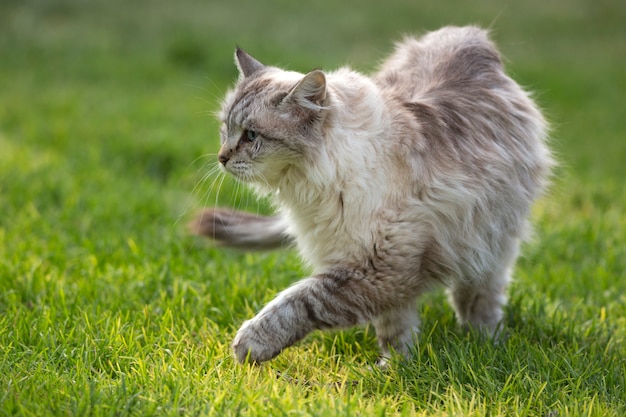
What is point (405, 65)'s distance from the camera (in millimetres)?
3988

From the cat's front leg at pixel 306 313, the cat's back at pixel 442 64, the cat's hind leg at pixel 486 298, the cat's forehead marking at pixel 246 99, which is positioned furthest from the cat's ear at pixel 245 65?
the cat's hind leg at pixel 486 298

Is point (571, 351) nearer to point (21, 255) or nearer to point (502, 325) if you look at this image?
point (502, 325)

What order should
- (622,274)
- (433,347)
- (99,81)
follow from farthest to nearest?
1. (99,81)
2. (622,274)
3. (433,347)

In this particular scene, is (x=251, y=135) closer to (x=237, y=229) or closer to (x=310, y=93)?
(x=310, y=93)

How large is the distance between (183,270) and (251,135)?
1.33 metres

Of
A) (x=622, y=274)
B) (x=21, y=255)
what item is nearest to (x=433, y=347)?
(x=622, y=274)

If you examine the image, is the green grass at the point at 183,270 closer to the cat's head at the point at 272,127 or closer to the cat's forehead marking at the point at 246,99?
the cat's forehead marking at the point at 246,99

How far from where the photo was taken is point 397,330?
3527 millimetres

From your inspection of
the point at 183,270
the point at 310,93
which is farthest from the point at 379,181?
the point at 183,270

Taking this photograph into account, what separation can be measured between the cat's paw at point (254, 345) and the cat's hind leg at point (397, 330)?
596 millimetres

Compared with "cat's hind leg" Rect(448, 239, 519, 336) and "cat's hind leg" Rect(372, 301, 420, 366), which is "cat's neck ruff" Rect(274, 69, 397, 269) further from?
"cat's hind leg" Rect(448, 239, 519, 336)

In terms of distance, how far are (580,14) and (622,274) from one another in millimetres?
10182

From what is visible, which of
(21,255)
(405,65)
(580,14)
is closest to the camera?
(405,65)

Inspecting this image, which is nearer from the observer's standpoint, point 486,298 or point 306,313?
point 306,313
